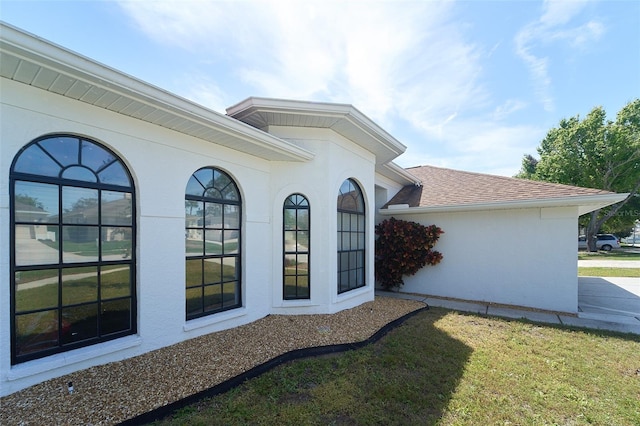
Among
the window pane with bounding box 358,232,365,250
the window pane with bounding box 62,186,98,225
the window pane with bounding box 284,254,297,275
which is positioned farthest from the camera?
the window pane with bounding box 358,232,365,250

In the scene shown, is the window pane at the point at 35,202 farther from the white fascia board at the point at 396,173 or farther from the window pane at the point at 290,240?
the white fascia board at the point at 396,173

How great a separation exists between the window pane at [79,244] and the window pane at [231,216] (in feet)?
Result: 7.22

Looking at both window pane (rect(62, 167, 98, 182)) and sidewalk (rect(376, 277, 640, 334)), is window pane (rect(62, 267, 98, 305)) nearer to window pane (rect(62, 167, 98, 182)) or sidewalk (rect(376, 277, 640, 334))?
window pane (rect(62, 167, 98, 182))

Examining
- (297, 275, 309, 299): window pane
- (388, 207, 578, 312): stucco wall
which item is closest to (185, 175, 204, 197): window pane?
(297, 275, 309, 299): window pane

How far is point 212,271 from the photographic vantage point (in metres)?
5.50

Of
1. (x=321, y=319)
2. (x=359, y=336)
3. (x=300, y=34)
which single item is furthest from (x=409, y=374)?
(x=300, y=34)

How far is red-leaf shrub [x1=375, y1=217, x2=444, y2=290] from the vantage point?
9.46 meters

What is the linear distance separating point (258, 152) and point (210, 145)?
103 centimetres

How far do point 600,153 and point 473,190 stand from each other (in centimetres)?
2204

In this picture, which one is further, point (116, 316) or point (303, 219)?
point (303, 219)

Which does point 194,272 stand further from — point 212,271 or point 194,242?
point 194,242

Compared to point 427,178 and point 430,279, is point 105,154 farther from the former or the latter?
point 427,178

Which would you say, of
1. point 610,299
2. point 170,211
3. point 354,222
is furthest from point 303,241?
point 610,299

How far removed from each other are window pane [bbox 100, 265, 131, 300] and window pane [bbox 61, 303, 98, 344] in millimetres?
220
